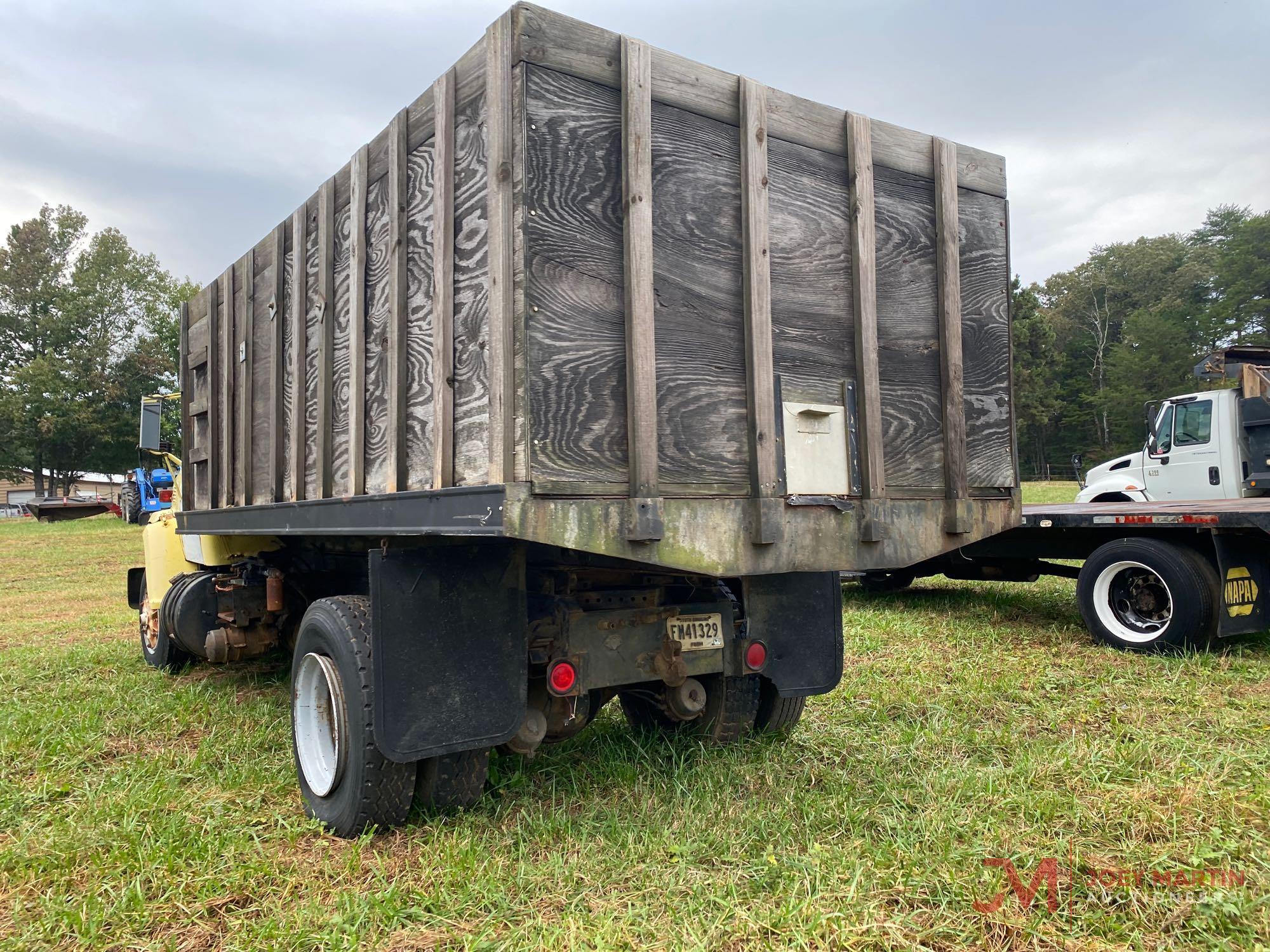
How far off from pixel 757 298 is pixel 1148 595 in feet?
15.9

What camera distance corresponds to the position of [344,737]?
117 inches

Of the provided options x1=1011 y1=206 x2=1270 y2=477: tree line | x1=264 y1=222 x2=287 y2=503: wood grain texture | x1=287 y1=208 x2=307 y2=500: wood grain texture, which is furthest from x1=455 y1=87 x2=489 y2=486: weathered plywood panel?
x1=1011 y1=206 x2=1270 y2=477: tree line

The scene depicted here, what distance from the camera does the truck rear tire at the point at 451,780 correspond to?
308 cm

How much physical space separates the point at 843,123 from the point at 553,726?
8.23 ft

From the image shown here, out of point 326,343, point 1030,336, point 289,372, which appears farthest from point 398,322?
point 1030,336

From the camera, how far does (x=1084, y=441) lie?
158 feet

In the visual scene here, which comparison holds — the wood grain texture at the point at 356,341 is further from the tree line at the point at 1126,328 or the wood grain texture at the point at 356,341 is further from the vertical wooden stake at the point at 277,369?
the tree line at the point at 1126,328

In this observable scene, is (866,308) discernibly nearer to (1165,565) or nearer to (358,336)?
(358,336)

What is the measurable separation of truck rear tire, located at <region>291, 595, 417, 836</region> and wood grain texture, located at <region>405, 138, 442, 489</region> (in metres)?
0.64

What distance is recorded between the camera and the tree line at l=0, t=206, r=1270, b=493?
3484 cm

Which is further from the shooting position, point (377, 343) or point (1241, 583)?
point (1241, 583)

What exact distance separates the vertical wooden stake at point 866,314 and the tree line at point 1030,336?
29363 millimetres

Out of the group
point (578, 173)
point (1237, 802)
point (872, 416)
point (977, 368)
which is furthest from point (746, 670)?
A: point (578, 173)

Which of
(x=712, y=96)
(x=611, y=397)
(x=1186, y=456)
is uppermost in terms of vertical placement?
(x=712, y=96)
